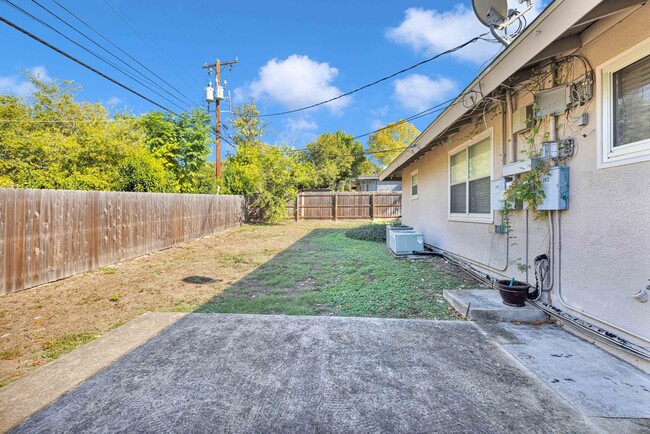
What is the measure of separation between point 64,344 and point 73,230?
341 centimetres

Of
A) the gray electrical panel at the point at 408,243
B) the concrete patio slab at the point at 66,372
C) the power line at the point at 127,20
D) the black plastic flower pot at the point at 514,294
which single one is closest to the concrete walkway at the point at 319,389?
the concrete patio slab at the point at 66,372

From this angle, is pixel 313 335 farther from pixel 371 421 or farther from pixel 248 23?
pixel 248 23

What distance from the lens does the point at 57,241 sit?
16.6 feet

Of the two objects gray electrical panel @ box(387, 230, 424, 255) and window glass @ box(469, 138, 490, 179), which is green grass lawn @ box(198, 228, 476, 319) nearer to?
gray electrical panel @ box(387, 230, 424, 255)

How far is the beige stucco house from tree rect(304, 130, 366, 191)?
25.2 metres

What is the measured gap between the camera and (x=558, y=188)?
110 inches

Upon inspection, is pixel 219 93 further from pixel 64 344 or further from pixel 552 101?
pixel 552 101

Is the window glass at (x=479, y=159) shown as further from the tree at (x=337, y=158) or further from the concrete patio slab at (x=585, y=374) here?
the tree at (x=337, y=158)

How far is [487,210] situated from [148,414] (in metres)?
4.64

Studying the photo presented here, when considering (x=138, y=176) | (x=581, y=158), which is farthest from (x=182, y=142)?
(x=581, y=158)

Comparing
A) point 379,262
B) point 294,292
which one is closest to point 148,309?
point 294,292

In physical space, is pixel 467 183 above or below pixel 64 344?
above

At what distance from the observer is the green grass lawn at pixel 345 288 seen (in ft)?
11.8

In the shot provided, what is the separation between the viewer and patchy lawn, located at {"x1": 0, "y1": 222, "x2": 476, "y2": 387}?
10.3 feet
